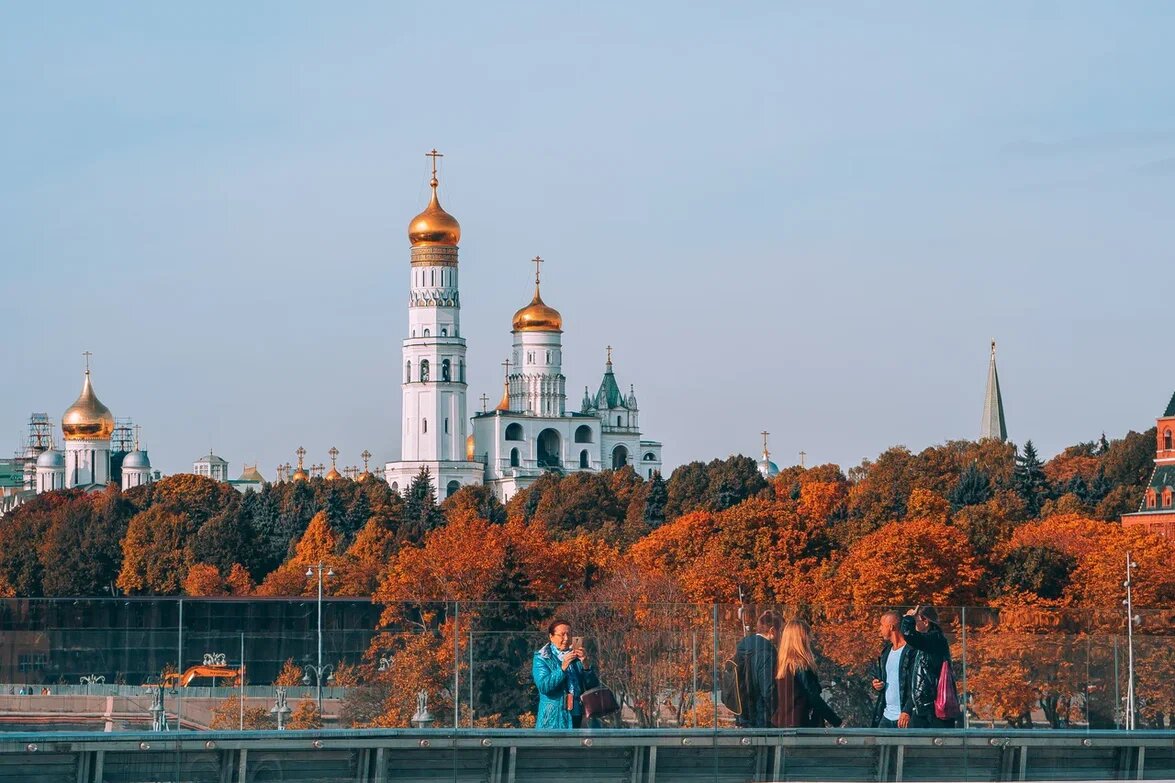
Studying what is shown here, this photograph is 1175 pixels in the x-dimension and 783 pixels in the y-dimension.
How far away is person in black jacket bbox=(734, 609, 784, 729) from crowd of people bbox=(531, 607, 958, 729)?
11mm

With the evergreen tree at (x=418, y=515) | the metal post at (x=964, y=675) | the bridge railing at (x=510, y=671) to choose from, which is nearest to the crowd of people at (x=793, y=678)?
the bridge railing at (x=510, y=671)

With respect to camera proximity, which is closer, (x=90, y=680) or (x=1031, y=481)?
(x=90, y=680)

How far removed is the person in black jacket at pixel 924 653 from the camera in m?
28.0

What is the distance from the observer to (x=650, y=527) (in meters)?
140

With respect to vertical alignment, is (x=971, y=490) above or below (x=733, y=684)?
above

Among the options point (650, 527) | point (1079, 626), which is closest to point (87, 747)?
point (1079, 626)

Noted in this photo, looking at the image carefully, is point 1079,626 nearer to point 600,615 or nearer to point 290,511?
point 600,615

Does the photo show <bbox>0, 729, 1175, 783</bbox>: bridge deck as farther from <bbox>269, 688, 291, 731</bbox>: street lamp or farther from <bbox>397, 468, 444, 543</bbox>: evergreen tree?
<bbox>397, 468, 444, 543</bbox>: evergreen tree

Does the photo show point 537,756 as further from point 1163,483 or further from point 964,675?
point 1163,483

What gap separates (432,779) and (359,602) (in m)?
64.1

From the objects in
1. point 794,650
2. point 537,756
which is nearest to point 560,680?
point 537,756

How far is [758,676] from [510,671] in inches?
134

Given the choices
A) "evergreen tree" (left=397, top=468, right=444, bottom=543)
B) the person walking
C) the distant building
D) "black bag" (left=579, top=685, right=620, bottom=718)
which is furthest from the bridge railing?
"evergreen tree" (left=397, top=468, right=444, bottom=543)

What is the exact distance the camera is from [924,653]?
2817 centimetres
